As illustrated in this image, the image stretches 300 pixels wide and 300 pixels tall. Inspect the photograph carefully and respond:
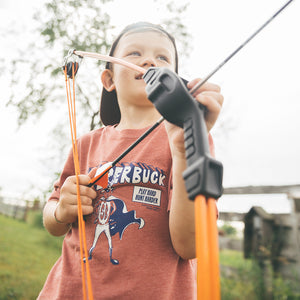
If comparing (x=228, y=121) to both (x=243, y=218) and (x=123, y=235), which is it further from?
(x=123, y=235)

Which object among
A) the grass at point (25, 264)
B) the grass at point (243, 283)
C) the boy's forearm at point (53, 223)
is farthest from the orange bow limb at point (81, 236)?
the grass at point (25, 264)

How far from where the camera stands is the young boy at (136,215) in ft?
2.75

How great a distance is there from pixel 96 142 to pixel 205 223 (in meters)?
0.96

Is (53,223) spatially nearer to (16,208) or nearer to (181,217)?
(181,217)

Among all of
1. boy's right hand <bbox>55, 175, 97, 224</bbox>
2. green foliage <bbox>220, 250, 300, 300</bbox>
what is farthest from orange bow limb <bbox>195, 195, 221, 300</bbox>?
green foliage <bbox>220, 250, 300, 300</bbox>

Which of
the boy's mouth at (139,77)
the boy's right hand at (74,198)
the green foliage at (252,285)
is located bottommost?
the green foliage at (252,285)

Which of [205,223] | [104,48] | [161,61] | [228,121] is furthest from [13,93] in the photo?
[205,223]

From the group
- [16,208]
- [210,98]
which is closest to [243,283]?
[210,98]

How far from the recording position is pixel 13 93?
4660 mm

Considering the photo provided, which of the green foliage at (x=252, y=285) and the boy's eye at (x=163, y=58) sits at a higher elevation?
the boy's eye at (x=163, y=58)

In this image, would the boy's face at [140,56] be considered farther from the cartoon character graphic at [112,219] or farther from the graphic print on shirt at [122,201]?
the cartoon character graphic at [112,219]

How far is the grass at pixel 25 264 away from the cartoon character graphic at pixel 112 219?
279 cm

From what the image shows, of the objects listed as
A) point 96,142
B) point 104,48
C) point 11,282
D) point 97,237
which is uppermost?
point 104,48

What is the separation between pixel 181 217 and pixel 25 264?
14.2 feet
